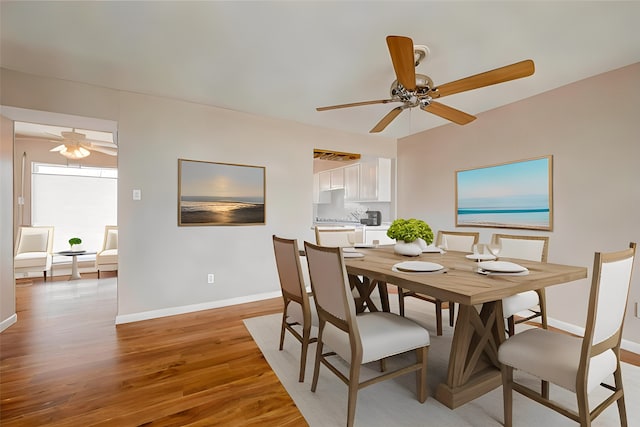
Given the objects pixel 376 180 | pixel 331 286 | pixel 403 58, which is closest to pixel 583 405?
pixel 331 286

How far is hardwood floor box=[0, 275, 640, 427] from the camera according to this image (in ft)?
5.38

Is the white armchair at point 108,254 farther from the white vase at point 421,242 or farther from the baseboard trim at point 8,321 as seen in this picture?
the white vase at point 421,242

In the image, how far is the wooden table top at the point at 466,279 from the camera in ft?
4.25

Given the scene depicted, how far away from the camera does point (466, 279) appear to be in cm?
152

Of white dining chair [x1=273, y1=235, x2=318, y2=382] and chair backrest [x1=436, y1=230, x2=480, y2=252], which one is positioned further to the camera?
chair backrest [x1=436, y1=230, x2=480, y2=252]

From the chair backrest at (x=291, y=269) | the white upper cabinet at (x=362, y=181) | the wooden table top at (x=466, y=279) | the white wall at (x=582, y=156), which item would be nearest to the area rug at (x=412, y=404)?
the chair backrest at (x=291, y=269)

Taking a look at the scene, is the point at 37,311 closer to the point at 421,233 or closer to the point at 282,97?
the point at 282,97

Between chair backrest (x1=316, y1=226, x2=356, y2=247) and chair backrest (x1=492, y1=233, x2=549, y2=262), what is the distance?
1364 mm

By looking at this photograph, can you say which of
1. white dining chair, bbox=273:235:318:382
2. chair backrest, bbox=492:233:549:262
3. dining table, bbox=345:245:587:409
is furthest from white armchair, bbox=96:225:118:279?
chair backrest, bbox=492:233:549:262

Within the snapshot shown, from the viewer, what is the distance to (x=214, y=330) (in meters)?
2.83

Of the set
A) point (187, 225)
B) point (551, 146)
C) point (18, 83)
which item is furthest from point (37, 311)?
point (551, 146)

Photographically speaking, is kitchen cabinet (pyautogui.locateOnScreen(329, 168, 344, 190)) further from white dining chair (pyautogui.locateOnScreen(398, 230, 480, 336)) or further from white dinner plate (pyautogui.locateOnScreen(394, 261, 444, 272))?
white dinner plate (pyautogui.locateOnScreen(394, 261, 444, 272))

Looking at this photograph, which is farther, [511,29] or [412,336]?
[511,29]

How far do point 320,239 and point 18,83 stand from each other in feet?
10.1
